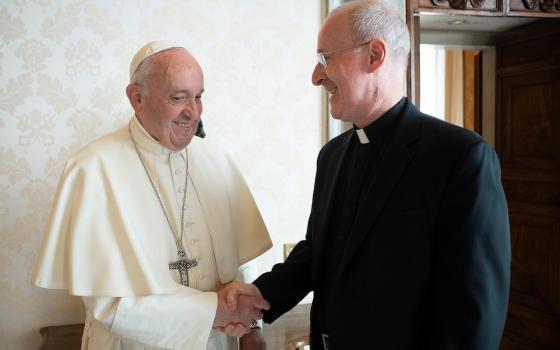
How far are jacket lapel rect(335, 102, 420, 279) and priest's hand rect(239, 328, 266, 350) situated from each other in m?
0.56

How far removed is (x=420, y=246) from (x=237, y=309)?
2.49 feet

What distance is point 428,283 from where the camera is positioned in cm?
152

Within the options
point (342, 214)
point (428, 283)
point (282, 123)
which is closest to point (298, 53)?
point (282, 123)

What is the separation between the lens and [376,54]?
1707 mm

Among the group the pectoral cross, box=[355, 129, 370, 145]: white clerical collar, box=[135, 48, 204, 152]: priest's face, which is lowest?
the pectoral cross

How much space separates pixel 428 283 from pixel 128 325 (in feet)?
3.23

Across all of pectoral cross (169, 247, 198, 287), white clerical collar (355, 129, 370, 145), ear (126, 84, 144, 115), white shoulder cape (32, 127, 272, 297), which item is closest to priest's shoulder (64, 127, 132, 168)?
white shoulder cape (32, 127, 272, 297)

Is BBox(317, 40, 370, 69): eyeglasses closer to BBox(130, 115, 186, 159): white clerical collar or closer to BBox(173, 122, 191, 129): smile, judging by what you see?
BBox(173, 122, 191, 129): smile

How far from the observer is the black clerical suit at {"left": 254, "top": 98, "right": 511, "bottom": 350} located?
141 centimetres

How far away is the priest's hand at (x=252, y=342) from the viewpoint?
78.7 inches

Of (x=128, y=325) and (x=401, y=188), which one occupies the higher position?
(x=401, y=188)

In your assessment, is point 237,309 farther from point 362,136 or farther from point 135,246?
point 362,136

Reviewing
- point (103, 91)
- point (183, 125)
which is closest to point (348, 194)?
point (183, 125)

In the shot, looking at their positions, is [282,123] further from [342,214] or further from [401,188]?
[401,188]
